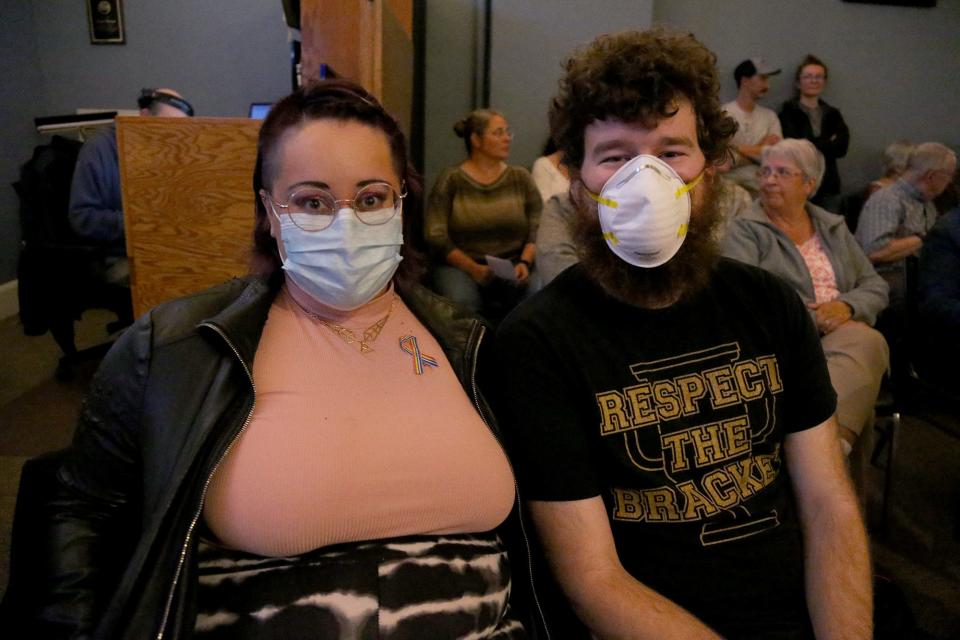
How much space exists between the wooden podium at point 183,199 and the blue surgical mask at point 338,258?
1.30 meters

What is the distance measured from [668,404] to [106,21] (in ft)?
19.9

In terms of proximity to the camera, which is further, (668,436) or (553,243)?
(553,243)

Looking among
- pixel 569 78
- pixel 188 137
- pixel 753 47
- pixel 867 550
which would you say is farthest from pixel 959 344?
pixel 753 47

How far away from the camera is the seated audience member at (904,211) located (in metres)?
3.91

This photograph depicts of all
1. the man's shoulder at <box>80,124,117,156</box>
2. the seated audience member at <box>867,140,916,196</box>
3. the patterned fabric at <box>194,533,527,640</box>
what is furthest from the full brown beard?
the seated audience member at <box>867,140,916,196</box>

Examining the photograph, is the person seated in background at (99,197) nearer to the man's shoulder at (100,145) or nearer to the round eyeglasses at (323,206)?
the man's shoulder at (100,145)

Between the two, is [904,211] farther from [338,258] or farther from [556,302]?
[338,258]

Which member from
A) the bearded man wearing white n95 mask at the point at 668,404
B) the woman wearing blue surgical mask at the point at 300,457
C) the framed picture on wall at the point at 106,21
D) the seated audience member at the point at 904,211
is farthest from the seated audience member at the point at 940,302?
the framed picture on wall at the point at 106,21

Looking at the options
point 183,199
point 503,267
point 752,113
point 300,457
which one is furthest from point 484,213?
point 300,457

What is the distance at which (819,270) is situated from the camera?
2.72 m

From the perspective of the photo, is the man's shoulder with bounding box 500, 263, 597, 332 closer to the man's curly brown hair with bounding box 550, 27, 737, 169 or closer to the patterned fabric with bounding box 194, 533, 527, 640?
the man's curly brown hair with bounding box 550, 27, 737, 169

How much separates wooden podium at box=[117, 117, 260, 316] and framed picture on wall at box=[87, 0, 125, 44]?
389cm

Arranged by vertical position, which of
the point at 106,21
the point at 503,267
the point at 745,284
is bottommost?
the point at 503,267

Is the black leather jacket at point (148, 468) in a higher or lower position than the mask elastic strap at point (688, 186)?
lower
